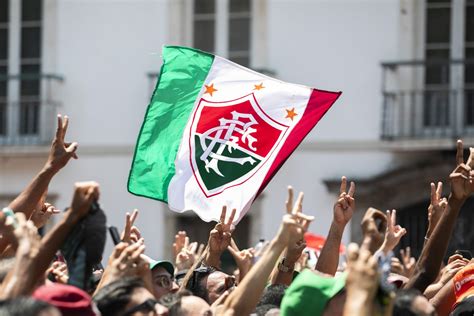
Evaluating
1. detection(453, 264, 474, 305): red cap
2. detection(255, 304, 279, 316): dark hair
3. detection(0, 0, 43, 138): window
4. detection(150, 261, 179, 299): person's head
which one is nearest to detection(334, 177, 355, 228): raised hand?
detection(453, 264, 474, 305): red cap

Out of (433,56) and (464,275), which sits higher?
(433,56)

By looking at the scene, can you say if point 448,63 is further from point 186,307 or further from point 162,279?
point 186,307

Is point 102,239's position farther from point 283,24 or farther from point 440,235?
point 283,24

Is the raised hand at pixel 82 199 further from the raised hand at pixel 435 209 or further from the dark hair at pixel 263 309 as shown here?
the raised hand at pixel 435 209

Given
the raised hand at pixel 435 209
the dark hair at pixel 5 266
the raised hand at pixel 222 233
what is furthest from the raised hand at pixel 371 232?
the raised hand at pixel 222 233

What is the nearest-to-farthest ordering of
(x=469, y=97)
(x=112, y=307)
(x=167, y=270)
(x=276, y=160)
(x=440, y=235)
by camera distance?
(x=112, y=307) → (x=440, y=235) → (x=167, y=270) → (x=276, y=160) → (x=469, y=97)

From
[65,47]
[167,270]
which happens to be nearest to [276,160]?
[167,270]

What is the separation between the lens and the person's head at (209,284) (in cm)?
742

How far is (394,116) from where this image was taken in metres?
17.5

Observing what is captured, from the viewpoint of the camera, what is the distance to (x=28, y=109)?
61.0 feet

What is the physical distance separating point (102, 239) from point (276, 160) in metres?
2.74

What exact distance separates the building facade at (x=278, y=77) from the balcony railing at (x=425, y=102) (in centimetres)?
2

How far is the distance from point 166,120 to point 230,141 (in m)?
0.43

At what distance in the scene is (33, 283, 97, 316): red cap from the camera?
5242mm
